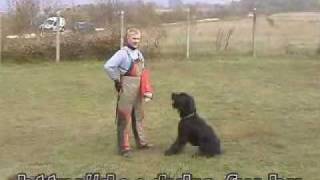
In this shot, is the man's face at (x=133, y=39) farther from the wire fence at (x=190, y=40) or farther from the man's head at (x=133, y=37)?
the wire fence at (x=190, y=40)

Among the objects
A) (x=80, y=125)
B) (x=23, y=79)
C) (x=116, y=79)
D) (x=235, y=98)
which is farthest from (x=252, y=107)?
(x=23, y=79)

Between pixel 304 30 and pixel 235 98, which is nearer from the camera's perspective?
pixel 235 98

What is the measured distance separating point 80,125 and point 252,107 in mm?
3070

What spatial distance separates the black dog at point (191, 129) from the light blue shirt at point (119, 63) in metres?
0.61

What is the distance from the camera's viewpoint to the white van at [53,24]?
1694cm

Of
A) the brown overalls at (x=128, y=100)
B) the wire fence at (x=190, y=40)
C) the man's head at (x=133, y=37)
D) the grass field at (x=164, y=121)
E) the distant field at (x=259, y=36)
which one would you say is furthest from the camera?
the distant field at (x=259, y=36)

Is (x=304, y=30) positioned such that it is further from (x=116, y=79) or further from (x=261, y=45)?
(x=116, y=79)

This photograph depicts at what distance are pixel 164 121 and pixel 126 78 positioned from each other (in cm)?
→ 230

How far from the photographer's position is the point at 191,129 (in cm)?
625

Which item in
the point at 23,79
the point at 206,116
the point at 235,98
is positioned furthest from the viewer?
the point at 23,79

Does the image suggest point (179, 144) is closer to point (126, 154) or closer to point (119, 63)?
point (126, 154)

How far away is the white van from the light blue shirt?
10.8 m

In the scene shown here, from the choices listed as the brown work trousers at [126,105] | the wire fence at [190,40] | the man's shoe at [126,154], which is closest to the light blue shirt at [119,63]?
the brown work trousers at [126,105]

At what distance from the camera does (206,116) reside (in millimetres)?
8953
